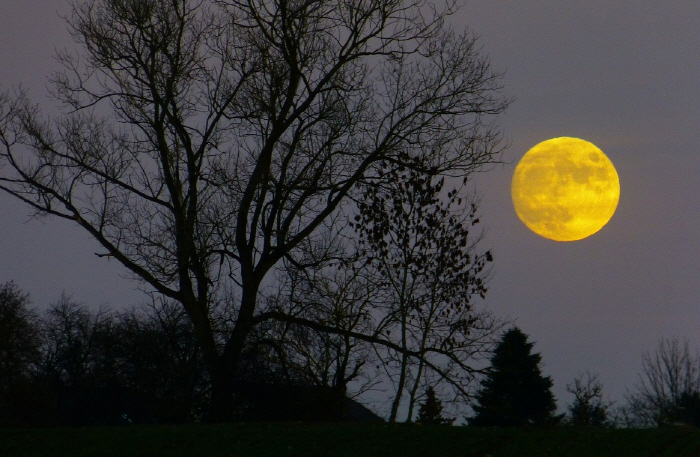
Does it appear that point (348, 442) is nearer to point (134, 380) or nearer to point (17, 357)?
point (134, 380)

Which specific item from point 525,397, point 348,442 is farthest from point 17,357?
point 348,442

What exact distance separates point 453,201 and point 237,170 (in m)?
5.55

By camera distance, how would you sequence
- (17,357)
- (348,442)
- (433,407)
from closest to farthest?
(348,442) → (433,407) → (17,357)

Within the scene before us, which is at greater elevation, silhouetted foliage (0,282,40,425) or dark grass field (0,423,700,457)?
silhouetted foliage (0,282,40,425)

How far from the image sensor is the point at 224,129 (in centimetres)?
2112

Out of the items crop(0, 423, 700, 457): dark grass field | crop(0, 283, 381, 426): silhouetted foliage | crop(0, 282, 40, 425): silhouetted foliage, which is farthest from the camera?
crop(0, 282, 40, 425): silhouetted foliage

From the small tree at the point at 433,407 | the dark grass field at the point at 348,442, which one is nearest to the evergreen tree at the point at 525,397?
the small tree at the point at 433,407

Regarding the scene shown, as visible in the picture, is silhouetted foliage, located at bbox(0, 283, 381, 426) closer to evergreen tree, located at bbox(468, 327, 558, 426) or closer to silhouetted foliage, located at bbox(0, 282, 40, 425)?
silhouetted foliage, located at bbox(0, 282, 40, 425)

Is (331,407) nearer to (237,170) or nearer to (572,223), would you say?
(237,170)

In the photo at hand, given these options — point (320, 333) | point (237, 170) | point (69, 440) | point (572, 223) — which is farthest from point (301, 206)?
point (572, 223)

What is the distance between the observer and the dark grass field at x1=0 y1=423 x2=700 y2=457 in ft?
38.7

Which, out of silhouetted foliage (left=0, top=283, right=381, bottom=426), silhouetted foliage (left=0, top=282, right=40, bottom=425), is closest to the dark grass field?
silhouetted foliage (left=0, top=283, right=381, bottom=426)

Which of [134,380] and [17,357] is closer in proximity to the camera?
[134,380]

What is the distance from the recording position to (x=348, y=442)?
13.2 m
